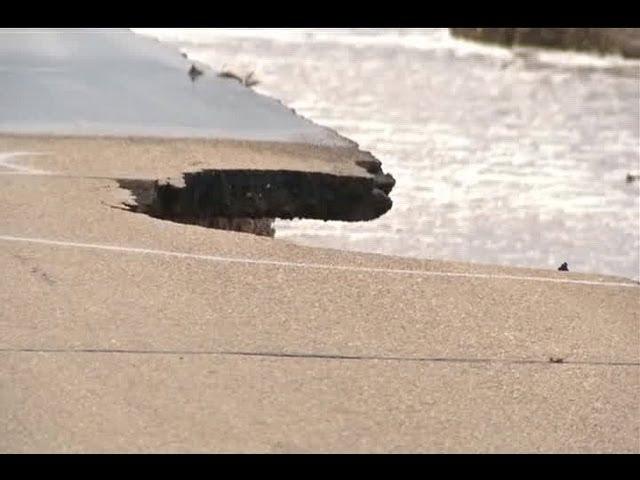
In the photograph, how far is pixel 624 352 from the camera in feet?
14.0

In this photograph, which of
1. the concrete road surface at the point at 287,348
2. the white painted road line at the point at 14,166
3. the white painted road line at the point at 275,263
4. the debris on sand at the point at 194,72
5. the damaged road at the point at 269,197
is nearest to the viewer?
the concrete road surface at the point at 287,348

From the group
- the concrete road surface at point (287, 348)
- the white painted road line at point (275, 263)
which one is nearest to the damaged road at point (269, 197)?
the concrete road surface at point (287, 348)

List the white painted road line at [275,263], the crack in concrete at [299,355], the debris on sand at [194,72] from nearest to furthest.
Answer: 1. the crack in concrete at [299,355]
2. the white painted road line at [275,263]
3. the debris on sand at [194,72]

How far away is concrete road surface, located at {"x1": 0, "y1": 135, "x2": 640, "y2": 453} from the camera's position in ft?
10.9

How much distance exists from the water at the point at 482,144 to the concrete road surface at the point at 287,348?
3.17 feet

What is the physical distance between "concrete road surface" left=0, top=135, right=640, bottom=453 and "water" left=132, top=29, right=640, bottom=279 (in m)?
0.97

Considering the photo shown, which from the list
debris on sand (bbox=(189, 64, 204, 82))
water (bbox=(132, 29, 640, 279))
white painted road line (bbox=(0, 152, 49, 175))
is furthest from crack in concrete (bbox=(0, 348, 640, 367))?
debris on sand (bbox=(189, 64, 204, 82))

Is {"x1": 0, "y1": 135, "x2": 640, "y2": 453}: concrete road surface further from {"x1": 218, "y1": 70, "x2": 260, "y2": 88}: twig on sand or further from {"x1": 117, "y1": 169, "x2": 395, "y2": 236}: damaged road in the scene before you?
{"x1": 218, "y1": 70, "x2": 260, "y2": 88}: twig on sand

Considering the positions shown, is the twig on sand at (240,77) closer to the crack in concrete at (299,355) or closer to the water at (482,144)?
the water at (482,144)

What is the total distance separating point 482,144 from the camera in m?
15.9

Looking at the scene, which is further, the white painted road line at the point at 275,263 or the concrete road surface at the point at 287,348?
the white painted road line at the point at 275,263

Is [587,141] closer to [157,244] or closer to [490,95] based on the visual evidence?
[490,95]

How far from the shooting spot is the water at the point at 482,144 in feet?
32.2
